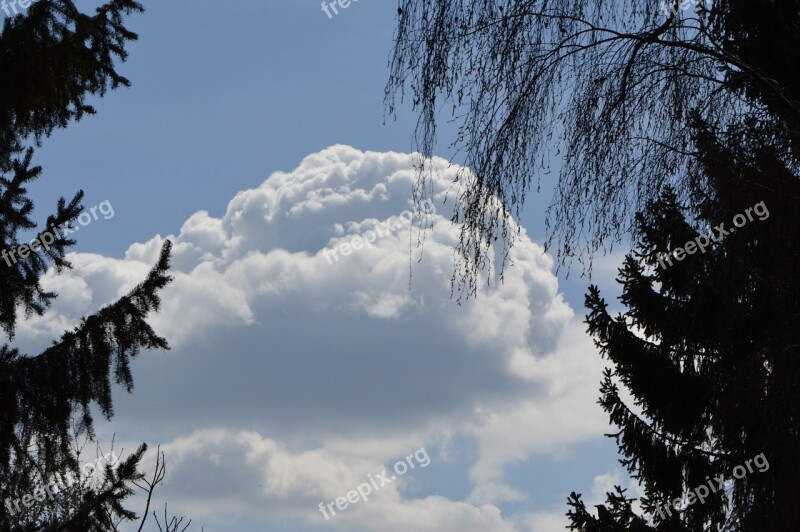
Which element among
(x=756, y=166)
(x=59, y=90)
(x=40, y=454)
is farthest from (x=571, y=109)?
(x=40, y=454)

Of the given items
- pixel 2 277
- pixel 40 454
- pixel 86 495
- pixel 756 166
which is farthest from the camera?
pixel 2 277

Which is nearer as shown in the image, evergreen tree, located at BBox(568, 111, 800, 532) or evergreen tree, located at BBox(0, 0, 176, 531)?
evergreen tree, located at BBox(568, 111, 800, 532)

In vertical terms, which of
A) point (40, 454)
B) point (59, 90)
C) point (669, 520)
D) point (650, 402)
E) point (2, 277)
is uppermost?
point (59, 90)

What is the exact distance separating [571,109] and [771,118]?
52.0 inches

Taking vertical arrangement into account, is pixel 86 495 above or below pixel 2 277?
below

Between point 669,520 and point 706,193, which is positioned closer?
point 706,193

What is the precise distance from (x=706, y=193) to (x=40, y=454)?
509 cm

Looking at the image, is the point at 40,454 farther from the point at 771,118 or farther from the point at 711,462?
the point at 711,462

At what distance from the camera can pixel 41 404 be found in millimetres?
6340

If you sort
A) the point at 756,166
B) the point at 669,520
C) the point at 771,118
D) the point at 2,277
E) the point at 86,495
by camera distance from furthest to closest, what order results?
1. the point at 669,520
2. the point at 2,277
3. the point at 86,495
4. the point at 771,118
5. the point at 756,166

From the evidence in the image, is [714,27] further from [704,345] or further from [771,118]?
[704,345]

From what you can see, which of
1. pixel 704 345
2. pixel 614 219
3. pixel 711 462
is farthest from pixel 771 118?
pixel 711 462

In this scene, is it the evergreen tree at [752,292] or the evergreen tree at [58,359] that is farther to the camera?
the evergreen tree at [58,359]

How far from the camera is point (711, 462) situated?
9039 mm
